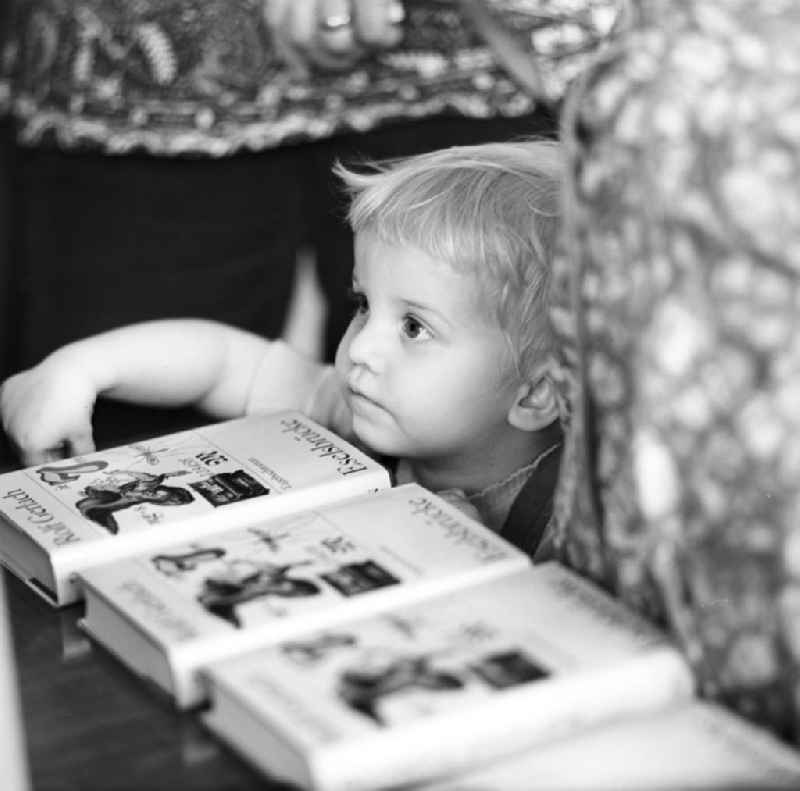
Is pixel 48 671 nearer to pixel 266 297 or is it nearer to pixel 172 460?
pixel 172 460

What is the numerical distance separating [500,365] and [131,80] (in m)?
0.63

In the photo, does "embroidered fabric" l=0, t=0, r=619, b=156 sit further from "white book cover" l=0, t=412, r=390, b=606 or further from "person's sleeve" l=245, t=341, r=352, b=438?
"white book cover" l=0, t=412, r=390, b=606

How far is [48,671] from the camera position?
92 cm

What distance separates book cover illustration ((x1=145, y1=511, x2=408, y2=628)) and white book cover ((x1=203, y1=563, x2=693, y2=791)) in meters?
0.04

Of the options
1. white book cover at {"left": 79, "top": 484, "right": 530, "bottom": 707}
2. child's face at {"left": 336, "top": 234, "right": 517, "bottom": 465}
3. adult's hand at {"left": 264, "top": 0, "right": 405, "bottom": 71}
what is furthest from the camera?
adult's hand at {"left": 264, "top": 0, "right": 405, "bottom": 71}

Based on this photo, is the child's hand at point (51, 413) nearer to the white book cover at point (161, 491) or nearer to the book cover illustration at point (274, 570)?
the white book cover at point (161, 491)

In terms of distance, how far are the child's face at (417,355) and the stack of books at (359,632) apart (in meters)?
0.13

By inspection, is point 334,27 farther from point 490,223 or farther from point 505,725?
point 505,725

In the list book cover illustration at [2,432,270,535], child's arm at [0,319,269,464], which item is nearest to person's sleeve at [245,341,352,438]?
child's arm at [0,319,269,464]

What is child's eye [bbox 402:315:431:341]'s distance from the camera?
1.23 meters

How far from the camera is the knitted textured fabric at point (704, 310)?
2.48 feet

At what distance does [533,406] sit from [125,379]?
1.14ft

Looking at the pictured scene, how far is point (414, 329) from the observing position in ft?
4.06

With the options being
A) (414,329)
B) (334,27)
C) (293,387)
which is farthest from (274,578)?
(334,27)
